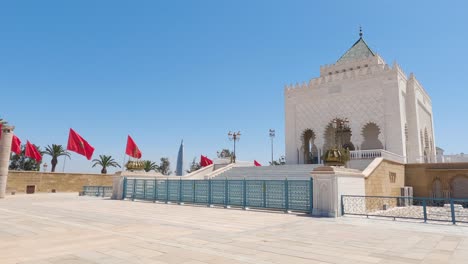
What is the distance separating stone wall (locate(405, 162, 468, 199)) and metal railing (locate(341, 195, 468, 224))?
1385 mm

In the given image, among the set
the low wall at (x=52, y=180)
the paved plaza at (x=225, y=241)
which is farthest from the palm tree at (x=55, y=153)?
the paved plaza at (x=225, y=241)

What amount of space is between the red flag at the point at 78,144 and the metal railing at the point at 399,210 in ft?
62.1

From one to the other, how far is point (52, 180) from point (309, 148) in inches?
919

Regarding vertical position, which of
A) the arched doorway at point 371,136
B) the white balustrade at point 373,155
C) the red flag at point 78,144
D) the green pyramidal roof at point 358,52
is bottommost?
the white balustrade at point 373,155

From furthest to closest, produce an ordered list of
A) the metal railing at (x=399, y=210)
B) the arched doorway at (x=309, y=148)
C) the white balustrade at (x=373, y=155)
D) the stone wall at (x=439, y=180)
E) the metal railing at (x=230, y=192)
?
the arched doorway at (x=309, y=148)
the white balustrade at (x=373, y=155)
the stone wall at (x=439, y=180)
the metal railing at (x=230, y=192)
the metal railing at (x=399, y=210)

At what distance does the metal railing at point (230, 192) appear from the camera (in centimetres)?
1171

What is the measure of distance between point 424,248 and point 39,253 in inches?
264

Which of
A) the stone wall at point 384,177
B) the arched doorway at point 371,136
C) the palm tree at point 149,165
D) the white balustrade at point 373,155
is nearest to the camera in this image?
the stone wall at point 384,177

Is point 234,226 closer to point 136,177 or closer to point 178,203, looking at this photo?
point 178,203

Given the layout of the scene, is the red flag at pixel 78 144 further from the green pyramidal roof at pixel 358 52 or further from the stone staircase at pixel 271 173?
the green pyramidal roof at pixel 358 52

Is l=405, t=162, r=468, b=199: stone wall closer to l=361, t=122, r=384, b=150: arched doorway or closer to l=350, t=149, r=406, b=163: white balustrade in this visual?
l=350, t=149, r=406, b=163: white balustrade

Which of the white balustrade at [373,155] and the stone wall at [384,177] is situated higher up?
the white balustrade at [373,155]

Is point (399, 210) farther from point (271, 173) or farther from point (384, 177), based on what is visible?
point (271, 173)

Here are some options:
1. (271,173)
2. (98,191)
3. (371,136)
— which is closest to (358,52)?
(371,136)
